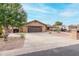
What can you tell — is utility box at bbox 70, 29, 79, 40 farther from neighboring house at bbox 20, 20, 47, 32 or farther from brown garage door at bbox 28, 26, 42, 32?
brown garage door at bbox 28, 26, 42, 32

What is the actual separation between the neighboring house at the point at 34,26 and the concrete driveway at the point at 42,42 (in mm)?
125

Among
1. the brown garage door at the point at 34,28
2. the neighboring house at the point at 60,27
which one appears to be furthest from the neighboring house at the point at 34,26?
the neighboring house at the point at 60,27

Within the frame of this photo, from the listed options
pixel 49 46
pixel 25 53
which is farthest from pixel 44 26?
pixel 25 53

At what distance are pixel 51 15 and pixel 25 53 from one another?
48.2 inches

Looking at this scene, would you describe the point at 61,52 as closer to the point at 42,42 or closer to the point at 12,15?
the point at 42,42

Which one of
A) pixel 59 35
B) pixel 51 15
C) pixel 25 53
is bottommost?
pixel 25 53

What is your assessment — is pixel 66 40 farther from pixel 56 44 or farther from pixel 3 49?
pixel 3 49

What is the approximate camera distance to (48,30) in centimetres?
579

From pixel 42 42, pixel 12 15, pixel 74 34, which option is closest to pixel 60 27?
pixel 42 42

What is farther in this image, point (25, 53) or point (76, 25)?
point (76, 25)

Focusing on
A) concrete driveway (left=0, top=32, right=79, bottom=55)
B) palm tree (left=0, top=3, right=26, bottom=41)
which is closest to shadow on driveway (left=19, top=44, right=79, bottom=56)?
concrete driveway (left=0, top=32, right=79, bottom=55)

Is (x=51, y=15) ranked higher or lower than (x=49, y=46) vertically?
higher

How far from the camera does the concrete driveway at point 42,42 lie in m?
5.41

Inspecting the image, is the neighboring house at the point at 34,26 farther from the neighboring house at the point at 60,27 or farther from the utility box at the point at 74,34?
the utility box at the point at 74,34
